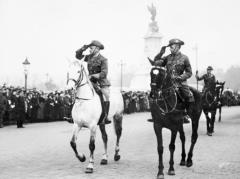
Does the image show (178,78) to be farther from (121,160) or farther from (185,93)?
(121,160)

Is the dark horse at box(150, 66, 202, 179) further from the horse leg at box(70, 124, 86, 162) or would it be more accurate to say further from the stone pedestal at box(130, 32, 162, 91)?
the stone pedestal at box(130, 32, 162, 91)

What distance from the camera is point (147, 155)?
36.5 ft

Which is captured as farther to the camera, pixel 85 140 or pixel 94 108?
pixel 85 140

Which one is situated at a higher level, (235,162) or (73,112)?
(73,112)

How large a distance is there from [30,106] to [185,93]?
56.6 feet

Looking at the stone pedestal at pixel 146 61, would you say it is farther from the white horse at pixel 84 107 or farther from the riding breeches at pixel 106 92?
the white horse at pixel 84 107

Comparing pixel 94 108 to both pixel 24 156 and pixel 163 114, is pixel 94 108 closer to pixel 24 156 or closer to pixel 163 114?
pixel 163 114

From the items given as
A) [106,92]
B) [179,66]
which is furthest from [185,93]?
[106,92]

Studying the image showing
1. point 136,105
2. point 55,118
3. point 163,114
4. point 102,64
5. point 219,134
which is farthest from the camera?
point 136,105

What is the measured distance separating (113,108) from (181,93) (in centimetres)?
195

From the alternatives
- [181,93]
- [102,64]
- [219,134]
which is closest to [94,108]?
[102,64]

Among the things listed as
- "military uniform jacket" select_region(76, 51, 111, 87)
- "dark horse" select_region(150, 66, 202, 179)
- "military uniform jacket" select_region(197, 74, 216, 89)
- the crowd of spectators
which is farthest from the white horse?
the crowd of spectators

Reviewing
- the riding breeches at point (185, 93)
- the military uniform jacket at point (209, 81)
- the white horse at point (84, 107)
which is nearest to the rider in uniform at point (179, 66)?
the riding breeches at point (185, 93)

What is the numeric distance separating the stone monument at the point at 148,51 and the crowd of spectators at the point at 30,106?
4122 centimetres
